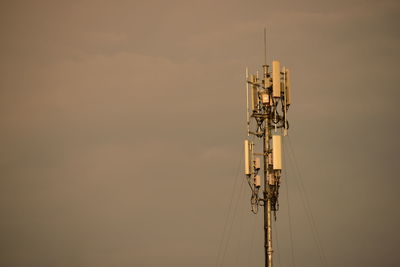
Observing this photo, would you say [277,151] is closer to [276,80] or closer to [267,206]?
[267,206]

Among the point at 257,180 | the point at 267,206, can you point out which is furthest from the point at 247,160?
the point at 267,206

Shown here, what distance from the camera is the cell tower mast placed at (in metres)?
29.8

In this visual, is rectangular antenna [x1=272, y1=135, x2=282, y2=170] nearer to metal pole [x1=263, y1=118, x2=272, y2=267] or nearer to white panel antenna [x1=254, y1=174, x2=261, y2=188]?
metal pole [x1=263, y1=118, x2=272, y2=267]

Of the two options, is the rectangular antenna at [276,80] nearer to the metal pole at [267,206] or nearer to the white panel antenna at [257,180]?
the metal pole at [267,206]

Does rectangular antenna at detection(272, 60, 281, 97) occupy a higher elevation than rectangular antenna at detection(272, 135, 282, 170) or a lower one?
higher

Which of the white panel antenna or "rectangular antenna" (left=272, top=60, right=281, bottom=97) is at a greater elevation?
"rectangular antenna" (left=272, top=60, right=281, bottom=97)

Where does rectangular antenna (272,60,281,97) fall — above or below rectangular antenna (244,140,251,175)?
above

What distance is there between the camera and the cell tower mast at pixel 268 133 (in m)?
29.8

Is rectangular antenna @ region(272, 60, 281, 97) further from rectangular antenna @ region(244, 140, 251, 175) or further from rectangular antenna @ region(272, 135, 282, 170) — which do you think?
rectangular antenna @ region(244, 140, 251, 175)

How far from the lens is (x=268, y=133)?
30.5 meters

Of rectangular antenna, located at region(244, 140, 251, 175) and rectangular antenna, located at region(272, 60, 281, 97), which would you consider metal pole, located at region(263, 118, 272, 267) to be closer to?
rectangular antenna, located at region(244, 140, 251, 175)

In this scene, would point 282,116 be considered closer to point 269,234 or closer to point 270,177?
point 270,177

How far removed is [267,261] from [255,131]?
15.7 feet

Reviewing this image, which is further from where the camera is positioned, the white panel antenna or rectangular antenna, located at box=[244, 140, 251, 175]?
rectangular antenna, located at box=[244, 140, 251, 175]
